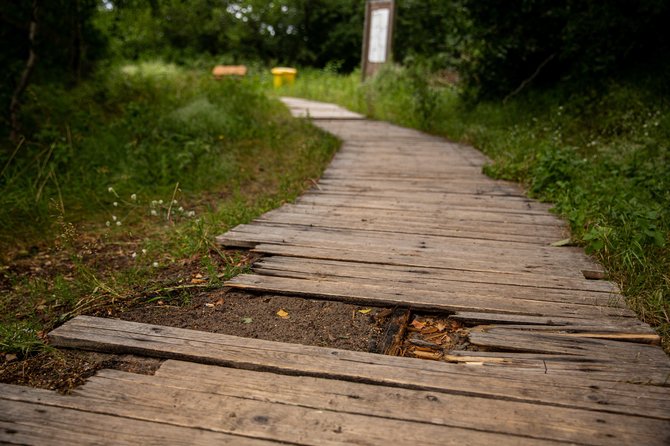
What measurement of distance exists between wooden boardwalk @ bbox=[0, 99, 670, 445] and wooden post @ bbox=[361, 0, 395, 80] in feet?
33.8

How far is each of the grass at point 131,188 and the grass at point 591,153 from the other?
224 cm

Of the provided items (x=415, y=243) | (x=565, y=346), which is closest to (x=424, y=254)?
(x=415, y=243)

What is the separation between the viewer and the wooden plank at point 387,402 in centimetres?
177

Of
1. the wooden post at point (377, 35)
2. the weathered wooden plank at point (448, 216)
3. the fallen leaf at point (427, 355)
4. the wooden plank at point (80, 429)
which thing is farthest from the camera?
the wooden post at point (377, 35)

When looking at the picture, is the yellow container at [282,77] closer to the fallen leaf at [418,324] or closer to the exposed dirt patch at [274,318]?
the exposed dirt patch at [274,318]

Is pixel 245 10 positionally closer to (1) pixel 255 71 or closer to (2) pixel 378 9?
(1) pixel 255 71

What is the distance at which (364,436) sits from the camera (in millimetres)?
1739

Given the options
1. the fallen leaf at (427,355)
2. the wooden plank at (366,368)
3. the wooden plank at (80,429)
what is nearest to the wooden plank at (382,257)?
the fallen leaf at (427,355)

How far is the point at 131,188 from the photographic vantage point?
17.4 feet

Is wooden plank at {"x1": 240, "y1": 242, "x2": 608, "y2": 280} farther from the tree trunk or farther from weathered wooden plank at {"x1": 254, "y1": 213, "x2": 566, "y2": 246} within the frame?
the tree trunk

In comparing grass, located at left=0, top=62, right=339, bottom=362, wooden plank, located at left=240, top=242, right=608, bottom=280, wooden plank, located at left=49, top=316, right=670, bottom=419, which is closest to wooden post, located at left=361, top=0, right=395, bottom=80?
grass, located at left=0, top=62, right=339, bottom=362

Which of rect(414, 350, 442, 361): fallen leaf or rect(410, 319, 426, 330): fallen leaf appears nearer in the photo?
rect(414, 350, 442, 361): fallen leaf

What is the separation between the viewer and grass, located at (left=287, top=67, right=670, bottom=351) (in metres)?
3.23

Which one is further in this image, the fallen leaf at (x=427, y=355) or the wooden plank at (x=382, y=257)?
the wooden plank at (x=382, y=257)
